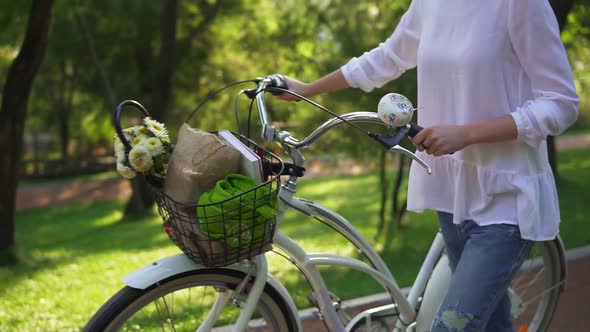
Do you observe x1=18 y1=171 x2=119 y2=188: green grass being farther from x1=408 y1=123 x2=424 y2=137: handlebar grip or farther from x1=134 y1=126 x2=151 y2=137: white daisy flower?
x1=408 y1=123 x2=424 y2=137: handlebar grip

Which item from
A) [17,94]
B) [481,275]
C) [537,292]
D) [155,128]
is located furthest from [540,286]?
[17,94]

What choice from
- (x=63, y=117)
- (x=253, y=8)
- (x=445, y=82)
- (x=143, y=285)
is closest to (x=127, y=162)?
(x=143, y=285)

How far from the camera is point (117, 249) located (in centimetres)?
866

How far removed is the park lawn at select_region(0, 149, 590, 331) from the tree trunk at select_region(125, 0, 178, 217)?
0.37m

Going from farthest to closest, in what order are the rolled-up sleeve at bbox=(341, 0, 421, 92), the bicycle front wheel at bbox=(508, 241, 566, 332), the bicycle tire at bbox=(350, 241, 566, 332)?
the bicycle front wheel at bbox=(508, 241, 566, 332) → the bicycle tire at bbox=(350, 241, 566, 332) → the rolled-up sleeve at bbox=(341, 0, 421, 92)

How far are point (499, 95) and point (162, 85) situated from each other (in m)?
10.7

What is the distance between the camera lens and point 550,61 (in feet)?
6.63

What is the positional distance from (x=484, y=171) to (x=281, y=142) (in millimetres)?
671

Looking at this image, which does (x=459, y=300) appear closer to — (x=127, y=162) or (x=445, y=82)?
(x=445, y=82)

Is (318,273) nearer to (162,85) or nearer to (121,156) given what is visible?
(121,156)

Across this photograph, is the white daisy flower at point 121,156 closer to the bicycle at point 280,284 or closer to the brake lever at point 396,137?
the bicycle at point 280,284

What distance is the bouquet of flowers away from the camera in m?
1.94

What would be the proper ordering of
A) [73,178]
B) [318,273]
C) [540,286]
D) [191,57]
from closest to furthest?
[318,273] < [540,286] < [191,57] < [73,178]

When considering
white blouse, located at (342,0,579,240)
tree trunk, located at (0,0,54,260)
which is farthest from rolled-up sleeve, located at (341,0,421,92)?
tree trunk, located at (0,0,54,260)
